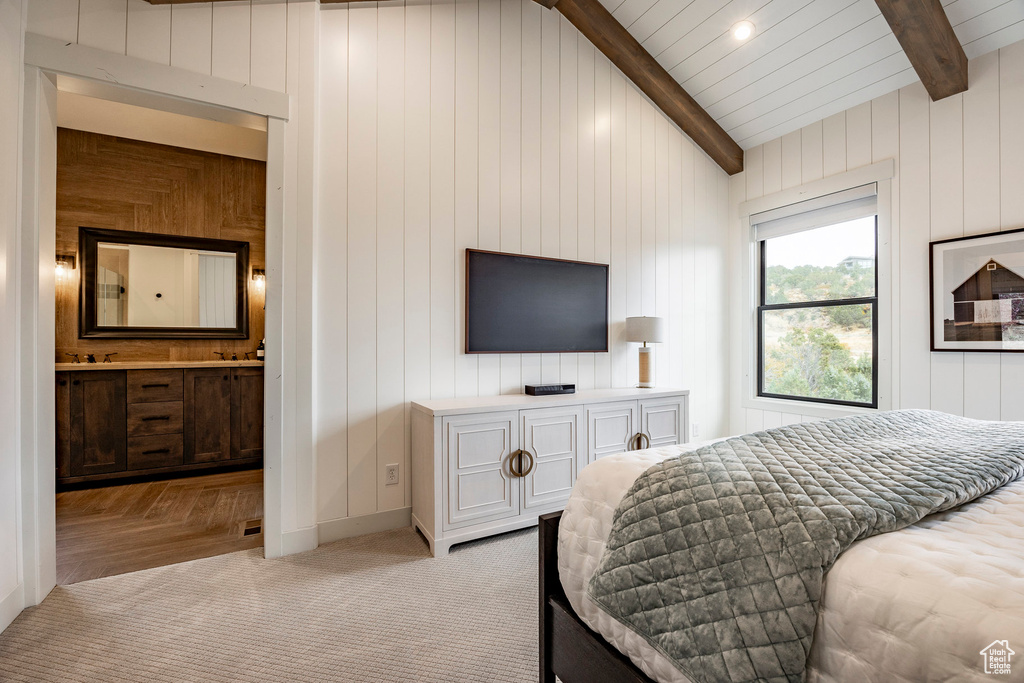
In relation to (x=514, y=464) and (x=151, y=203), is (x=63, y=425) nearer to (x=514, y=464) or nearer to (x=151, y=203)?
(x=151, y=203)

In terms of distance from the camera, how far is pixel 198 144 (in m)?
3.72

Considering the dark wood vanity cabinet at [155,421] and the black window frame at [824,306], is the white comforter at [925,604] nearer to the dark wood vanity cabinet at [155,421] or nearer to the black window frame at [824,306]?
the black window frame at [824,306]

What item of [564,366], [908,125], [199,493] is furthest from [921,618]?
[199,493]

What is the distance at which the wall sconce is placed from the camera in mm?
3400

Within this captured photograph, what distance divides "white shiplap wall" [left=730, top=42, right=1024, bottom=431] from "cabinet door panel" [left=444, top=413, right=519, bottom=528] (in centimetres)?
265

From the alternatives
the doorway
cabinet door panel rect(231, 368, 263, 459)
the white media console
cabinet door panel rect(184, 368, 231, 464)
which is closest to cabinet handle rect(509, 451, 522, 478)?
the white media console

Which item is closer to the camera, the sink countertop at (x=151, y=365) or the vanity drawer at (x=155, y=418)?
the sink countertop at (x=151, y=365)

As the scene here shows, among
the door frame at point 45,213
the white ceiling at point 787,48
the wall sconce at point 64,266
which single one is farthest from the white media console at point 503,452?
the wall sconce at point 64,266

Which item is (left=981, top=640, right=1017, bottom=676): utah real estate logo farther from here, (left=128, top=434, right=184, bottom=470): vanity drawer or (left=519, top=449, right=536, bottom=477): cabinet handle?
(left=128, top=434, right=184, bottom=470): vanity drawer

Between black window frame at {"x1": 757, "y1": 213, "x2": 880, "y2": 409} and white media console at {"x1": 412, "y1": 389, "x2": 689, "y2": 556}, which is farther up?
black window frame at {"x1": 757, "y1": 213, "x2": 880, "y2": 409}

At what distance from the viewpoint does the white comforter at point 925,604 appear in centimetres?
61

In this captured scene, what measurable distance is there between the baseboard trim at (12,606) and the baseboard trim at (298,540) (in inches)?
35.5

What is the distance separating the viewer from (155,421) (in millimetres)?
3408

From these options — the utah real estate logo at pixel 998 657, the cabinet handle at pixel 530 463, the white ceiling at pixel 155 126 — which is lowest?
the cabinet handle at pixel 530 463
